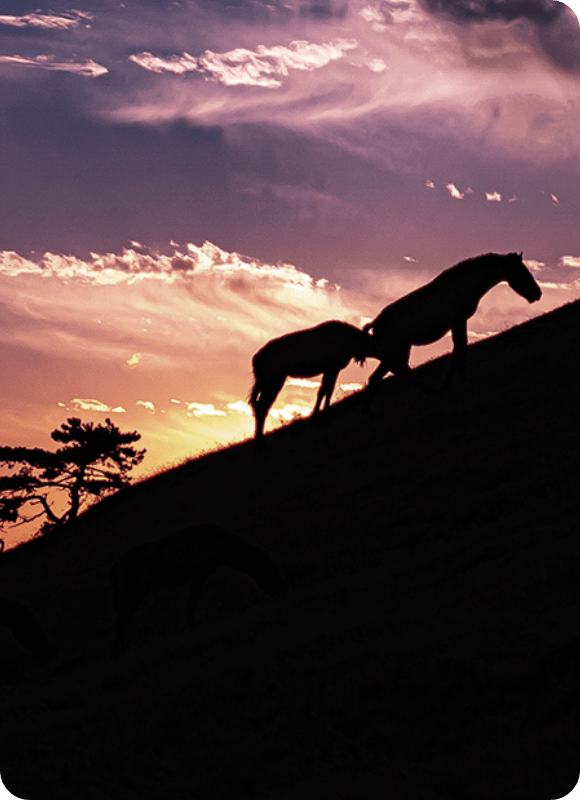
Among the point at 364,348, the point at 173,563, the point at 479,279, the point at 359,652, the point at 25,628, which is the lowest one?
the point at 359,652

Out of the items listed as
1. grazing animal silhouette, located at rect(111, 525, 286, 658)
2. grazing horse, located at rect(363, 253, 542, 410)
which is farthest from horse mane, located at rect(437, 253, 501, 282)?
grazing animal silhouette, located at rect(111, 525, 286, 658)

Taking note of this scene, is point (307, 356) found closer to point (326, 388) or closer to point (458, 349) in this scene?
point (326, 388)

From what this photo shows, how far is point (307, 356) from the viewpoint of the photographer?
22.8 m

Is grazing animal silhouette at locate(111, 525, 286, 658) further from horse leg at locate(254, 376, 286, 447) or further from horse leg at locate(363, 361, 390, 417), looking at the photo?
horse leg at locate(363, 361, 390, 417)

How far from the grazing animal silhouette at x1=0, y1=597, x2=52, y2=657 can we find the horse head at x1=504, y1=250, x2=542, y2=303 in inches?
607

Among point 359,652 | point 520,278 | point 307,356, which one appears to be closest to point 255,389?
point 307,356

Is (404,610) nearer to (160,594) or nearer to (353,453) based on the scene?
(160,594)

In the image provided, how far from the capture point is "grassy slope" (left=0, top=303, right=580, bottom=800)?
310 inches

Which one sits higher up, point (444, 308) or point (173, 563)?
point (444, 308)

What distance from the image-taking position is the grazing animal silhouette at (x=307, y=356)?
74.7ft

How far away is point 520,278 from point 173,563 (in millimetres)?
14652

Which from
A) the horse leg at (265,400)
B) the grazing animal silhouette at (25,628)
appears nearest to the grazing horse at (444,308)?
the horse leg at (265,400)

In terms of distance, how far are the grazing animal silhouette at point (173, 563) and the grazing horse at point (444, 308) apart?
459 inches

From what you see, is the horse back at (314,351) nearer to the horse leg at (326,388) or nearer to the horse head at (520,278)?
the horse leg at (326,388)
